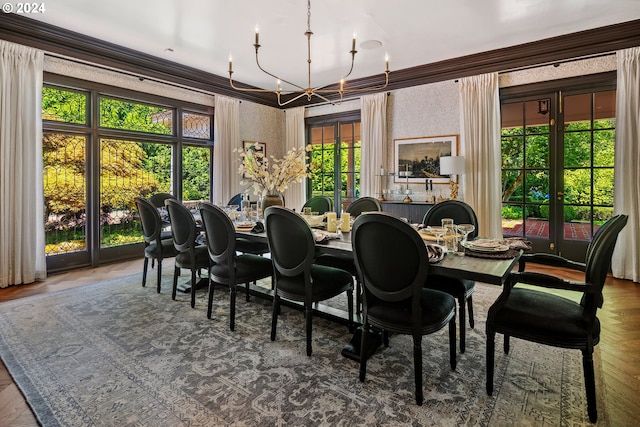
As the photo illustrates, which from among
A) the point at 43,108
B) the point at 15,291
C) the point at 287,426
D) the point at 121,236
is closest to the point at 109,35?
the point at 43,108

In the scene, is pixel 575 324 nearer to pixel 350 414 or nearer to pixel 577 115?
pixel 350 414

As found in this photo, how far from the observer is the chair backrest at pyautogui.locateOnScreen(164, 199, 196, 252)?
314cm

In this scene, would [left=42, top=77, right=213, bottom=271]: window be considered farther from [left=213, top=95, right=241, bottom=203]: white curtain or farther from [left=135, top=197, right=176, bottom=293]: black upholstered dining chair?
[left=135, top=197, right=176, bottom=293]: black upholstered dining chair

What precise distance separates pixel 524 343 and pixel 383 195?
375cm

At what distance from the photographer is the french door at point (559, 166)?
4.56m

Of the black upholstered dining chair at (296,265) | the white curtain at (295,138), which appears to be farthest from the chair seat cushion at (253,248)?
the white curtain at (295,138)

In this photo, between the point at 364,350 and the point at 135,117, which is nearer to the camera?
the point at 364,350

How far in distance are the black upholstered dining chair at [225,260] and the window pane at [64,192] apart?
297 cm

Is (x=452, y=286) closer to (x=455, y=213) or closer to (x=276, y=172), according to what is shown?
(x=455, y=213)

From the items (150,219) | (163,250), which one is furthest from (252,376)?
(150,219)

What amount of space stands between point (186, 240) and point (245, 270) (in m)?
0.75

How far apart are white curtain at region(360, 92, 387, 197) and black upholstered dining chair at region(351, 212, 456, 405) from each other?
420 cm

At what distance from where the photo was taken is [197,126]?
614 centimetres

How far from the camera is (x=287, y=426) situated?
1696 mm
